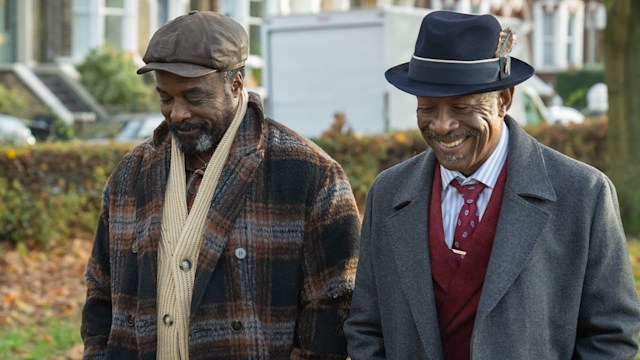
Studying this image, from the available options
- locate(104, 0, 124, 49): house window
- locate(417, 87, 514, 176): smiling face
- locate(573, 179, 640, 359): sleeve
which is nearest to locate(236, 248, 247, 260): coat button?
locate(417, 87, 514, 176): smiling face

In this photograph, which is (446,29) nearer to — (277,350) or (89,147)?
(277,350)

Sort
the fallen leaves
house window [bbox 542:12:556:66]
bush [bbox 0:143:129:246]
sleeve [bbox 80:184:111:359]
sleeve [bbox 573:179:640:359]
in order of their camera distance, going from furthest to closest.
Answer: house window [bbox 542:12:556:66]
bush [bbox 0:143:129:246]
the fallen leaves
sleeve [bbox 80:184:111:359]
sleeve [bbox 573:179:640:359]

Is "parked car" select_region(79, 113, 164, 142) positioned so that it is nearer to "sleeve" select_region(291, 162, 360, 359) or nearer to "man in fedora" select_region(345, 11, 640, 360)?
"sleeve" select_region(291, 162, 360, 359)

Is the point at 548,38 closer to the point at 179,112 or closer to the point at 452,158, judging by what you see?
the point at 179,112

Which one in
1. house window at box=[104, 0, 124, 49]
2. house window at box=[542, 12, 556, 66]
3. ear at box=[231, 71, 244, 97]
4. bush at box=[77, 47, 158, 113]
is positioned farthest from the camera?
house window at box=[542, 12, 556, 66]

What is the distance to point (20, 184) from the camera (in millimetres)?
11867

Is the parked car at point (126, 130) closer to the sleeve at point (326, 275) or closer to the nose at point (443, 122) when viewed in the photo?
the sleeve at point (326, 275)

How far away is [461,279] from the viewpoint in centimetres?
383

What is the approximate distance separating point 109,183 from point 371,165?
890 centimetres

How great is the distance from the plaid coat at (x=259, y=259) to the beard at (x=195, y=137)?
0.36 feet

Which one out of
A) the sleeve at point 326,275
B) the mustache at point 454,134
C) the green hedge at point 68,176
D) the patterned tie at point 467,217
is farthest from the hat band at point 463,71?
the green hedge at point 68,176

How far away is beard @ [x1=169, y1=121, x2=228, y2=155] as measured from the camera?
4246 millimetres

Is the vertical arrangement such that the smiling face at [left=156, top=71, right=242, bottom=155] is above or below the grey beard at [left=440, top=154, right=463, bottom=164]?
above

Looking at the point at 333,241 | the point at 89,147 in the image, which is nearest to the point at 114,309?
the point at 333,241
